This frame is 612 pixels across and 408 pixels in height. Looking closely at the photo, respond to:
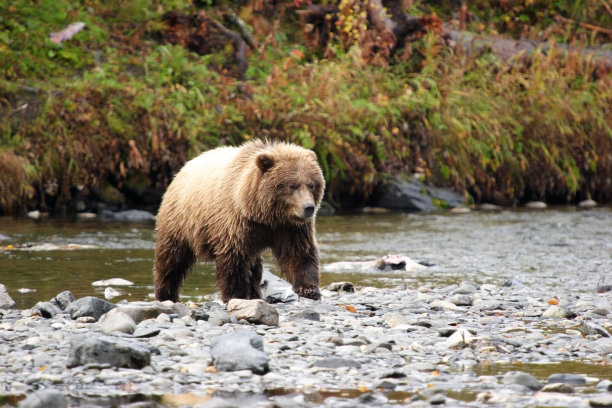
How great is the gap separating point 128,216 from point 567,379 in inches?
421

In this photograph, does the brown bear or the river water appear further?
the river water

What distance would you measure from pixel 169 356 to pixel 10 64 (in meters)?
12.6

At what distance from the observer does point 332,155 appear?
1527 cm

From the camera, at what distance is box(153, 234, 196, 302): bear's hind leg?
7.61 meters

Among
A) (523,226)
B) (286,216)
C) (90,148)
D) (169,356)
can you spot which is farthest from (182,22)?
(169,356)

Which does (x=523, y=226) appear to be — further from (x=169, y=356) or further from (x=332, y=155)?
(x=169, y=356)

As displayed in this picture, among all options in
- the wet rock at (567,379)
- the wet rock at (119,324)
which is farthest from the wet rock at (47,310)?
the wet rock at (567,379)

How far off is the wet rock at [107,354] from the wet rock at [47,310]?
163cm

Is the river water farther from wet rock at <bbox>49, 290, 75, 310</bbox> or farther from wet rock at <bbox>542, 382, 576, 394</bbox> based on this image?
wet rock at <bbox>542, 382, 576, 394</bbox>

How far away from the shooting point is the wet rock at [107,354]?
4.44 m

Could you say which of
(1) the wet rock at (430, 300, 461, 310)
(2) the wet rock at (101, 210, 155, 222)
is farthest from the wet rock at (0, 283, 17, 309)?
(2) the wet rock at (101, 210, 155, 222)

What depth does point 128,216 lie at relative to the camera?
14.2 meters

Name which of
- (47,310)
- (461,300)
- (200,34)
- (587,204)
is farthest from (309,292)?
(200,34)

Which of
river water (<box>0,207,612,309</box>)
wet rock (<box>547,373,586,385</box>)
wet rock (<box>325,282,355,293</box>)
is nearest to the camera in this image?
wet rock (<box>547,373,586,385</box>)
